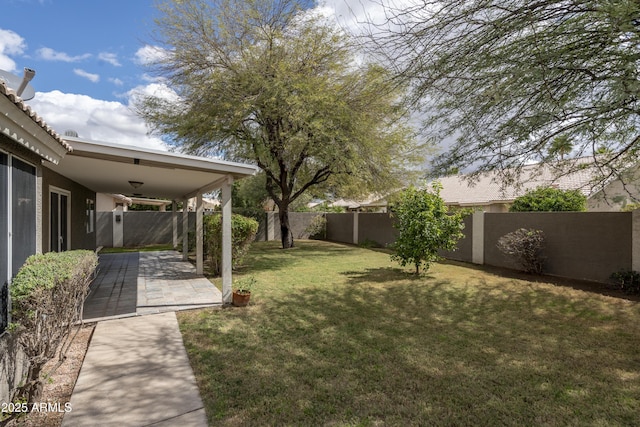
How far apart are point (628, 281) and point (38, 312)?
10.4 m

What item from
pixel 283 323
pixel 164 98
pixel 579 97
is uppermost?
pixel 164 98

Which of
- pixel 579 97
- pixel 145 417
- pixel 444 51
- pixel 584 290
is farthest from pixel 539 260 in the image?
pixel 145 417

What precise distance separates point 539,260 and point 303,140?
26.8ft

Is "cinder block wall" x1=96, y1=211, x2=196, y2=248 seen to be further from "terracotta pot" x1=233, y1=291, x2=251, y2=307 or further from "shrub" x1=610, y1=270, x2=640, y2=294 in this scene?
"shrub" x1=610, y1=270, x2=640, y2=294

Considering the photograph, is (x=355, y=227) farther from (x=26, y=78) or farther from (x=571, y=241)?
(x=26, y=78)

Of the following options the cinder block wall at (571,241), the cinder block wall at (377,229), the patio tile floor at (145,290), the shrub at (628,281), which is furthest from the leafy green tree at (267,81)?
the shrub at (628,281)

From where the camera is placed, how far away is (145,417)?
2.88 meters

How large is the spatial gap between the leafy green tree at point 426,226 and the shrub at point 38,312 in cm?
759

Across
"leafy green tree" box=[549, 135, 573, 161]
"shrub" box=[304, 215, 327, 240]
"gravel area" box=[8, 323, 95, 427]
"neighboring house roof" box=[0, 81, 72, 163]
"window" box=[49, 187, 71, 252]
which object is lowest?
"gravel area" box=[8, 323, 95, 427]

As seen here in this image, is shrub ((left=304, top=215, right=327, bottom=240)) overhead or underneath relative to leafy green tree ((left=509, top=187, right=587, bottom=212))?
underneath

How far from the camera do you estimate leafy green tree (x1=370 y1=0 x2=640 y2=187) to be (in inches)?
161

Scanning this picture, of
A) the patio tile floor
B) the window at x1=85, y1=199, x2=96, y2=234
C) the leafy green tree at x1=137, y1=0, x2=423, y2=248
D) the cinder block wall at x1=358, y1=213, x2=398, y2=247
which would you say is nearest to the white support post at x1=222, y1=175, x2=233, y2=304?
the patio tile floor

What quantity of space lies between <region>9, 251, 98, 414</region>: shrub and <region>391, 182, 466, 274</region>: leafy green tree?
7594mm

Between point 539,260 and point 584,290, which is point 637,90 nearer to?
point 584,290
